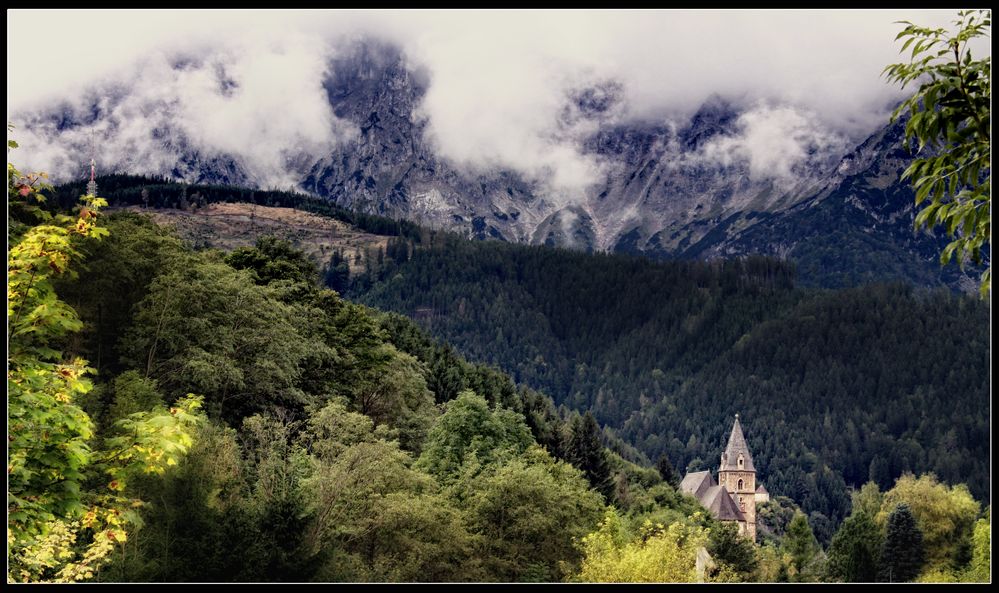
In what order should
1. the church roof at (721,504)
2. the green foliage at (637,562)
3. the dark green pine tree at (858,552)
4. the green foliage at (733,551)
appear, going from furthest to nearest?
the church roof at (721,504)
the dark green pine tree at (858,552)
the green foliage at (733,551)
the green foliage at (637,562)

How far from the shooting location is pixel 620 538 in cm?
5422

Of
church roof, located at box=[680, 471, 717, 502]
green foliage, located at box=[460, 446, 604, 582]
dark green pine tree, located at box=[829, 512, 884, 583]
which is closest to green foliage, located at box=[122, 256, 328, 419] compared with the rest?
green foliage, located at box=[460, 446, 604, 582]

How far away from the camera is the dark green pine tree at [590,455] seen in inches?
3688

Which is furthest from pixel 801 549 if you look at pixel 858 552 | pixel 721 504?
pixel 858 552

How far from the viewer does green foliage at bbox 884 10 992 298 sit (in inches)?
415

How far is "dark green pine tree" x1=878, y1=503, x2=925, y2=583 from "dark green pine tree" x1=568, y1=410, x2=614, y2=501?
2501 centimetres

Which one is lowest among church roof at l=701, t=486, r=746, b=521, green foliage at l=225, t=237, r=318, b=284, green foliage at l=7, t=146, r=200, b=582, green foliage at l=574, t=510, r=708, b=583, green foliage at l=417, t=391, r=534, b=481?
green foliage at l=574, t=510, r=708, b=583

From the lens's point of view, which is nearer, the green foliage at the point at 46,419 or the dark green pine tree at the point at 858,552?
the green foliage at the point at 46,419

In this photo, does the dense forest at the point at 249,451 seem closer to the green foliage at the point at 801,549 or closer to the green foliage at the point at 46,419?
the green foliage at the point at 46,419

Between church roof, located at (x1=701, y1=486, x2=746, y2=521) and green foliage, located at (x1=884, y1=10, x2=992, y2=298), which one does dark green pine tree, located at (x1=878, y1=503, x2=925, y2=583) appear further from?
green foliage, located at (x1=884, y1=10, x2=992, y2=298)

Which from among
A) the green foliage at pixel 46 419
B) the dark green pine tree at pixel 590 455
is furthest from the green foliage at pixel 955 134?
the dark green pine tree at pixel 590 455

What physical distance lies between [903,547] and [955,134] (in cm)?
8949

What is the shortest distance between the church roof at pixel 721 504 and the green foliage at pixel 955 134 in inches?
6577
